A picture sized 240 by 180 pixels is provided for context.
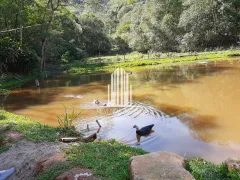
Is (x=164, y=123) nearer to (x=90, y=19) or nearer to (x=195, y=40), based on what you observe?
(x=195, y=40)

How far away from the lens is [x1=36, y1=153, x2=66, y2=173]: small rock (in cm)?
534

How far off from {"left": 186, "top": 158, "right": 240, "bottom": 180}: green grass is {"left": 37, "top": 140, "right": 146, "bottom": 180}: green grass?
1.21 m

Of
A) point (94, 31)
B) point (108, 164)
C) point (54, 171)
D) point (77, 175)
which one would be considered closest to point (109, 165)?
point (108, 164)

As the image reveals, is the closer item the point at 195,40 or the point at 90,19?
the point at 195,40

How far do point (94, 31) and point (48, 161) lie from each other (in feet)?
125

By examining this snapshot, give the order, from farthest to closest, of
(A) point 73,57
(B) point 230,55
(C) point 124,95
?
(A) point 73,57, (B) point 230,55, (C) point 124,95

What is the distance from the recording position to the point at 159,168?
4.41 metres

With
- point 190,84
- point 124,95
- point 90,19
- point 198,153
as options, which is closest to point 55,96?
point 124,95

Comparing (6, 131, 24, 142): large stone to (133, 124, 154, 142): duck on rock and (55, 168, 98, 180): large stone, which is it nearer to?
(55, 168, 98, 180): large stone

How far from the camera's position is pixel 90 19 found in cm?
4338

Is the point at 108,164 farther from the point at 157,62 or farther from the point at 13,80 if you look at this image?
the point at 157,62

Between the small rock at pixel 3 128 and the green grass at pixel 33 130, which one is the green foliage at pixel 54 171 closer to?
the green grass at pixel 33 130

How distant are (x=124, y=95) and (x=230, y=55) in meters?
17.5

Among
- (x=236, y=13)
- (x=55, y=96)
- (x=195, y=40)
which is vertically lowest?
(x=55, y=96)
